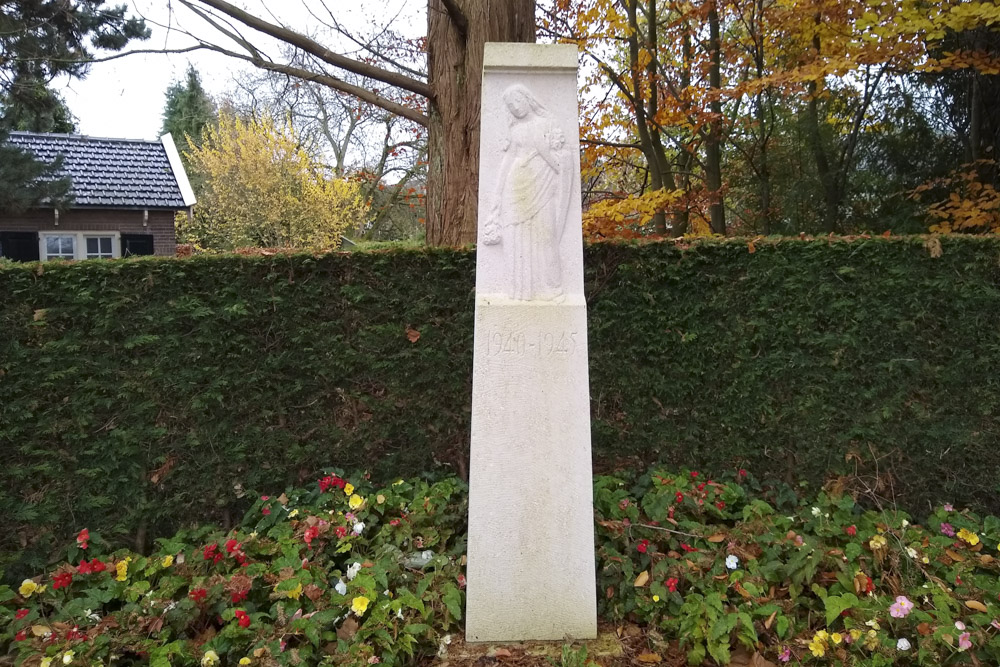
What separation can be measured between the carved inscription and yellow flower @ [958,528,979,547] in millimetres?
2760

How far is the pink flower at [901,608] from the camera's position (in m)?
2.93

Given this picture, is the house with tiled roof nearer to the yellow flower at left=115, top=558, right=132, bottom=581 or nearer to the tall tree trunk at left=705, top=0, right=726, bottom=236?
the tall tree trunk at left=705, top=0, right=726, bottom=236

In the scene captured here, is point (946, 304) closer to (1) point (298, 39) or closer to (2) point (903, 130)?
(2) point (903, 130)

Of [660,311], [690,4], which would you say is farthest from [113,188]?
[660,311]

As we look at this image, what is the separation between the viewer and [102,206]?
14492mm

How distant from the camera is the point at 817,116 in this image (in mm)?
9539

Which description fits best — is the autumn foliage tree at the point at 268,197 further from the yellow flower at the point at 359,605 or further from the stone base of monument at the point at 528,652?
the stone base of monument at the point at 528,652

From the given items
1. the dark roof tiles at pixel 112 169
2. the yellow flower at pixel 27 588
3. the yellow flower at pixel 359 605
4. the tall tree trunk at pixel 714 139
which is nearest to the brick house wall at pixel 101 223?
the dark roof tiles at pixel 112 169

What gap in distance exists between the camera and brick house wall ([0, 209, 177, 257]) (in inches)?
558

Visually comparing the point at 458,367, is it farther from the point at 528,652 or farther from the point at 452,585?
the point at 528,652

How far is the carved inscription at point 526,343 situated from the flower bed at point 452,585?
50.6 inches

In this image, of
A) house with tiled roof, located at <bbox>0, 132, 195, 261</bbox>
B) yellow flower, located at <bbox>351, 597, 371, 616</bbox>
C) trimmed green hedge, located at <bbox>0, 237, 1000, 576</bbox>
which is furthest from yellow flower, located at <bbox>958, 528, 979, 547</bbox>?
house with tiled roof, located at <bbox>0, 132, 195, 261</bbox>

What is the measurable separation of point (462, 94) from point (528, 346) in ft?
10.9

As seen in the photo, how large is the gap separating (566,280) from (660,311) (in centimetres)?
164
